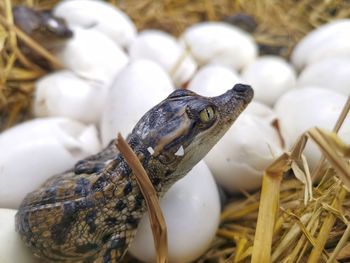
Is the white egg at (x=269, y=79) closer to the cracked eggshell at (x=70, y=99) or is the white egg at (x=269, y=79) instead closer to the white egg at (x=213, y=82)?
the white egg at (x=213, y=82)

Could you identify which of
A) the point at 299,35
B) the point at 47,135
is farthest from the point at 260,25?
the point at 47,135

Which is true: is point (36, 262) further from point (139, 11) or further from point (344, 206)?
point (139, 11)

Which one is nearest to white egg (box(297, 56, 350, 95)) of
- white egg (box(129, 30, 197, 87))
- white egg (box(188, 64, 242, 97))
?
white egg (box(188, 64, 242, 97))

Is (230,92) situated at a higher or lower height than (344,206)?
higher

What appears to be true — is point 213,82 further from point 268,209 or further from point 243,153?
point 268,209

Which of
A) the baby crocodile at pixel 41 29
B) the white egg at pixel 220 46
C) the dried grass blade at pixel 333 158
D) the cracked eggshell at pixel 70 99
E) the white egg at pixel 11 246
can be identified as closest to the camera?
the dried grass blade at pixel 333 158

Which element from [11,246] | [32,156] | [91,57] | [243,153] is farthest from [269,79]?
[11,246]

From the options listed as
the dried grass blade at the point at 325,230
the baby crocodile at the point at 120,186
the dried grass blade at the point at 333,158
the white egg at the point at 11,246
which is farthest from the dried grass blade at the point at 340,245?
the white egg at the point at 11,246
